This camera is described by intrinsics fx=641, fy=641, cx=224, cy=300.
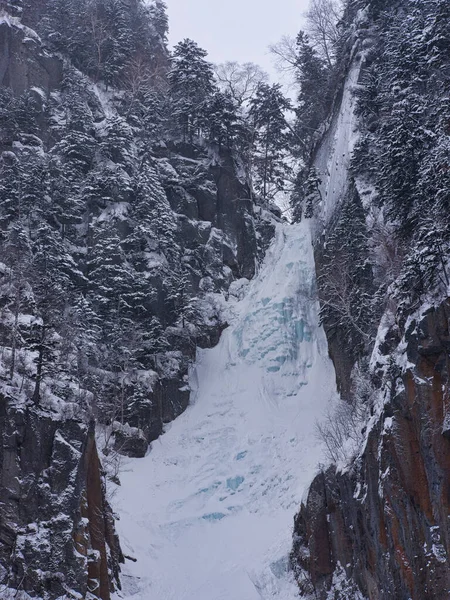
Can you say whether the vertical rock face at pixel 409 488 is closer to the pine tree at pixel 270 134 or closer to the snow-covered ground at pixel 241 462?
the snow-covered ground at pixel 241 462

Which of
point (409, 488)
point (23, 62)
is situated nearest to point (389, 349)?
point (409, 488)

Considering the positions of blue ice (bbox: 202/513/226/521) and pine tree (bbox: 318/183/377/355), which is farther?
pine tree (bbox: 318/183/377/355)

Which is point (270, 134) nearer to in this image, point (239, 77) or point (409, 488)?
point (239, 77)

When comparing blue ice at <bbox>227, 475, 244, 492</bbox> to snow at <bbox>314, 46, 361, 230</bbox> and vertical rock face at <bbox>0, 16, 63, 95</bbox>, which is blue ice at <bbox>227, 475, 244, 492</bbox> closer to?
snow at <bbox>314, 46, 361, 230</bbox>

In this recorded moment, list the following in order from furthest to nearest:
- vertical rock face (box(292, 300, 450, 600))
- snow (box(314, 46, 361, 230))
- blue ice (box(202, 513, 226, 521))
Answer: snow (box(314, 46, 361, 230)) < blue ice (box(202, 513, 226, 521)) < vertical rock face (box(292, 300, 450, 600))

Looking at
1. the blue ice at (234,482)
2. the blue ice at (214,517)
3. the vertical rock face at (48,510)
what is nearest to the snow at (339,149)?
the blue ice at (234,482)

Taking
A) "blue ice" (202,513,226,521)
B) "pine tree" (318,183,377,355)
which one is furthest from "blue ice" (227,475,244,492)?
"pine tree" (318,183,377,355)

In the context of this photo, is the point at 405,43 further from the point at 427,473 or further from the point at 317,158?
the point at 427,473

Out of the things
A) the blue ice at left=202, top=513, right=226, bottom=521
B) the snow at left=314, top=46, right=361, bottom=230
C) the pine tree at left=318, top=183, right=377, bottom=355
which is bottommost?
the blue ice at left=202, top=513, right=226, bottom=521
